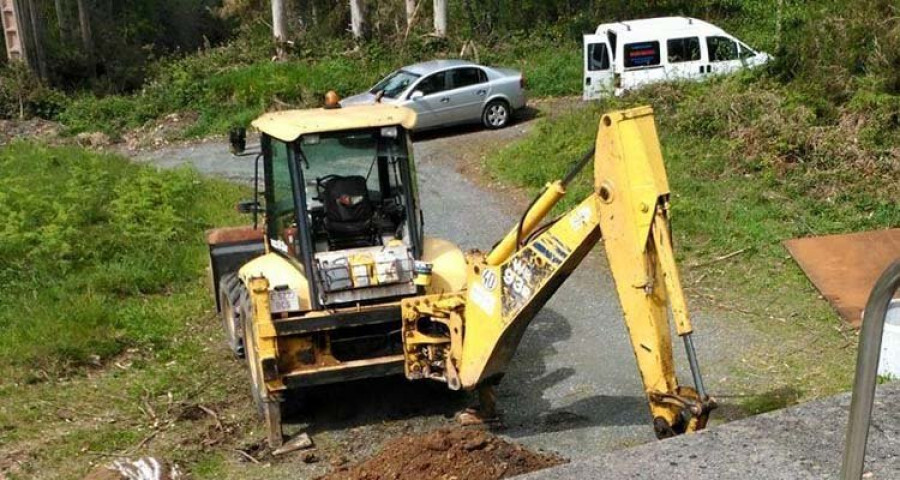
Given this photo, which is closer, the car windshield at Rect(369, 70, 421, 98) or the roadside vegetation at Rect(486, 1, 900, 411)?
the roadside vegetation at Rect(486, 1, 900, 411)

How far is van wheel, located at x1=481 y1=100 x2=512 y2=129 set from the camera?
21703 mm

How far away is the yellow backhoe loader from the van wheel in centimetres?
1304

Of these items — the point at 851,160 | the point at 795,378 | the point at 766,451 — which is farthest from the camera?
the point at 851,160

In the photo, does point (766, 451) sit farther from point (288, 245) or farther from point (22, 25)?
point (22, 25)

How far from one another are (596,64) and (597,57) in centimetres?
14

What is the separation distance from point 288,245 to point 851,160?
861cm

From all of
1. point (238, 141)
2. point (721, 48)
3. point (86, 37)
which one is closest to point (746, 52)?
point (721, 48)

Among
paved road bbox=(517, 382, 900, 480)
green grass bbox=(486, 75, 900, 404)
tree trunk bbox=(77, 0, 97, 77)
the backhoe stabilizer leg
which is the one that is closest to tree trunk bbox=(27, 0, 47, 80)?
tree trunk bbox=(77, 0, 97, 77)

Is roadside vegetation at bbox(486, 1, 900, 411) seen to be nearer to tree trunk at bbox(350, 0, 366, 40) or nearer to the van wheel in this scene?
the van wheel

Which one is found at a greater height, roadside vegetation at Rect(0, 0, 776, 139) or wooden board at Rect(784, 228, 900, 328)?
roadside vegetation at Rect(0, 0, 776, 139)

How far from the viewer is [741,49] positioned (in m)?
21.0

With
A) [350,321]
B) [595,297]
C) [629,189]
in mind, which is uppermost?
[629,189]

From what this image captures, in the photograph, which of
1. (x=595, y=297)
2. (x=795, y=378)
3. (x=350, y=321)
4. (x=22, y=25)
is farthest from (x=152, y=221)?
(x=22, y=25)

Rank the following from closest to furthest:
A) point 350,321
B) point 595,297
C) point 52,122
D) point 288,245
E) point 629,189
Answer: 1. point 629,189
2. point 350,321
3. point 288,245
4. point 595,297
5. point 52,122
